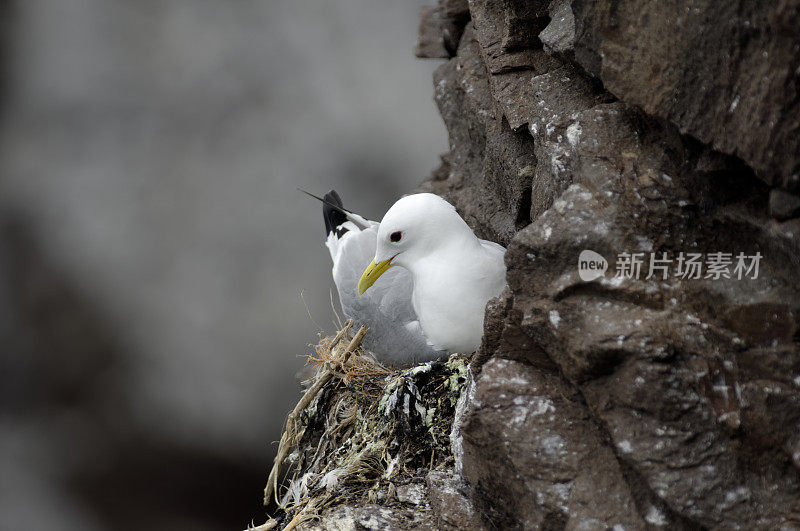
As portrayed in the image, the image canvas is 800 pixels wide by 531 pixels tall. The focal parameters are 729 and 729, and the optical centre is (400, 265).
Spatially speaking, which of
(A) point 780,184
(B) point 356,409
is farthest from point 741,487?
(B) point 356,409

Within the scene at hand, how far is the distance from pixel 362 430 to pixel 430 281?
0.48 m

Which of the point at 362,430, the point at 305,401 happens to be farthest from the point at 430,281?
the point at 305,401

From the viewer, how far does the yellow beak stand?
2023mm

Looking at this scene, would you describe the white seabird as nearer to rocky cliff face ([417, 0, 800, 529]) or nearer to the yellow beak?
the yellow beak

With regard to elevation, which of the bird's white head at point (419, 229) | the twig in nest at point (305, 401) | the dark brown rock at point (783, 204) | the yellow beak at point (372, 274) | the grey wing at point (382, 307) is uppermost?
the dark brown rock at point (783, 204)

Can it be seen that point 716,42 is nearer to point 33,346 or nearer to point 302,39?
point 302,39

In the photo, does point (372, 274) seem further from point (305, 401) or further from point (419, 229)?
point (305, 401)

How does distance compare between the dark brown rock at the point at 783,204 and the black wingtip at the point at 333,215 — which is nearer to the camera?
the dark brown rock at the point at 783,204

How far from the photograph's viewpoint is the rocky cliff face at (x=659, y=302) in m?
1.07

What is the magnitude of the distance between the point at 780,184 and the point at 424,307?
3.58 ft

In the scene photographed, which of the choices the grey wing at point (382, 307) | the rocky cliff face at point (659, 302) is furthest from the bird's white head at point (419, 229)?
the rocky cliff face at point (659, 302)

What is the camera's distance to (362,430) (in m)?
2.08

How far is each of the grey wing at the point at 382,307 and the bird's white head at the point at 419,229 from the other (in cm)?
14

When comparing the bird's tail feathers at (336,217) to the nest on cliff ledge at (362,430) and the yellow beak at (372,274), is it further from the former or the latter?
the yellow beak at (372,274)
